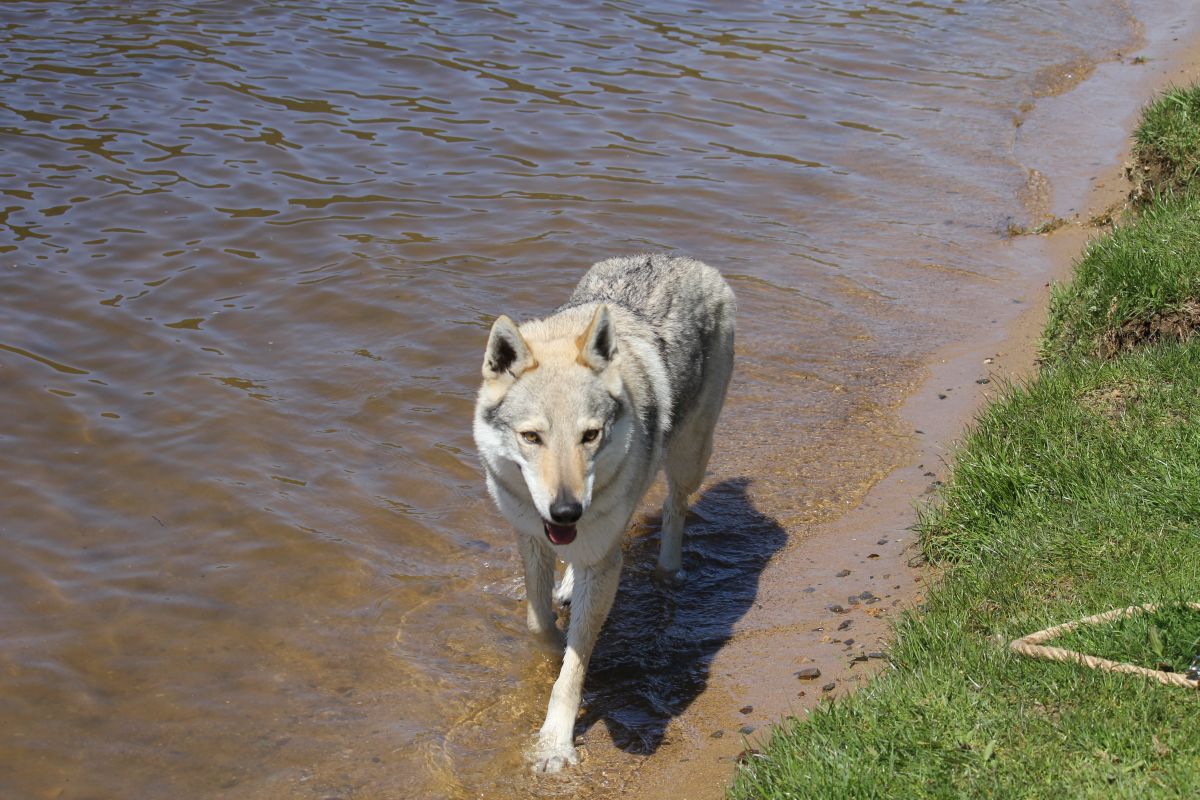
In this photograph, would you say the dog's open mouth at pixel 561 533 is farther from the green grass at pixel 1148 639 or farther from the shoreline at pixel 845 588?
the green grass at pixel 1148 639

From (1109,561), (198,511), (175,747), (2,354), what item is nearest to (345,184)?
(2,354)

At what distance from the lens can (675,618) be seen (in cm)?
610

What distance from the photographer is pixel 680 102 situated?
1345 cm

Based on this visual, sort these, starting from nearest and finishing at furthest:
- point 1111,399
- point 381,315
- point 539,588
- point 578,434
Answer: point 578,434 < point 539,588 < point 1111,399 < point 381,315

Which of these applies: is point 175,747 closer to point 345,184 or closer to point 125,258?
point 125,258

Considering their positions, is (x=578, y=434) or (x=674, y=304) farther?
(x=674, y=304)

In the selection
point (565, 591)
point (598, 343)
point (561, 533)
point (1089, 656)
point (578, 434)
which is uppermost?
point (598, 343)

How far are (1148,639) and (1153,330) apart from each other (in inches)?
121

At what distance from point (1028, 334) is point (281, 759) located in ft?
19.7

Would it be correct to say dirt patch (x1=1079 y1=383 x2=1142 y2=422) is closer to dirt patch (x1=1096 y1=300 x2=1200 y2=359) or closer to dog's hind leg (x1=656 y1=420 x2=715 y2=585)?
dirt patch (x1=1096 y1=300 x2=1200 y2=359)

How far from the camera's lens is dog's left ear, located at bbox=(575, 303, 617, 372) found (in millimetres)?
5056

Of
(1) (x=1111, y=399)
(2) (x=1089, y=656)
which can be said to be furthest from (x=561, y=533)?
(1) (x=1111, y=399)

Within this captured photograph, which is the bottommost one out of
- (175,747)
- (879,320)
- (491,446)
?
(175,747)

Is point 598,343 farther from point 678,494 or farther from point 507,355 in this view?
point 678,494
